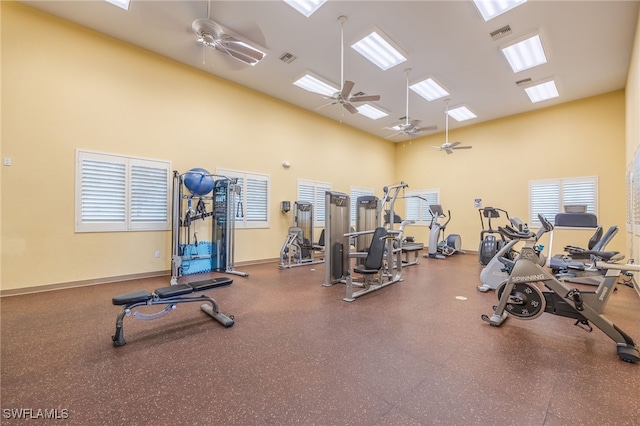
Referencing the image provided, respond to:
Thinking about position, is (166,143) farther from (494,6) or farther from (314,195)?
(494,6)

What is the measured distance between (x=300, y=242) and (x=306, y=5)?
492 cm

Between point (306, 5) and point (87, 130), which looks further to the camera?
point (87, 130)

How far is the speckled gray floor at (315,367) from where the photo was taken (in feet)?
5.56

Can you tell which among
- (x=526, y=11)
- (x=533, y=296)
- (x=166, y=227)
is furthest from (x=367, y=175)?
(x=533, y=296)

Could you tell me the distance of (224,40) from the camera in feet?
12.3

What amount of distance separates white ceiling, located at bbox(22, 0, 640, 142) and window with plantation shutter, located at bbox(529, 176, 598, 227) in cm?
232

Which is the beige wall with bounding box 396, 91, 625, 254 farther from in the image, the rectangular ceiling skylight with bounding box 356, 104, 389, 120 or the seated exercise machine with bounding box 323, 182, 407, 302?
the seated exercise machine with bounding box 323, 182, 407, 302

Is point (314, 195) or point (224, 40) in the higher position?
point (224, 40)

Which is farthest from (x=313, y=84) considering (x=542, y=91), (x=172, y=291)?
(x=542, y=91)

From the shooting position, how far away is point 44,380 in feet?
6.57

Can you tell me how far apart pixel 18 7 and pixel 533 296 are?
8.20 meters

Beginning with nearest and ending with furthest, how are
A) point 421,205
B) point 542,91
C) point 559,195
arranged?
point 542,91 < point 559,195 < point 421,205

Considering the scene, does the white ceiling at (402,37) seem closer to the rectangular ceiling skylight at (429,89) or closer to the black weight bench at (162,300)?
the rectangular ceiling skylight at (429,89)

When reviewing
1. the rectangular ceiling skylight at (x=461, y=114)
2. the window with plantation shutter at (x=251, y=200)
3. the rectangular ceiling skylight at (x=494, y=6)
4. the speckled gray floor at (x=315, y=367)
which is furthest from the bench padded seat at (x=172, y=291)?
the rectangular ceiling skylight at (x=461, y=114)
